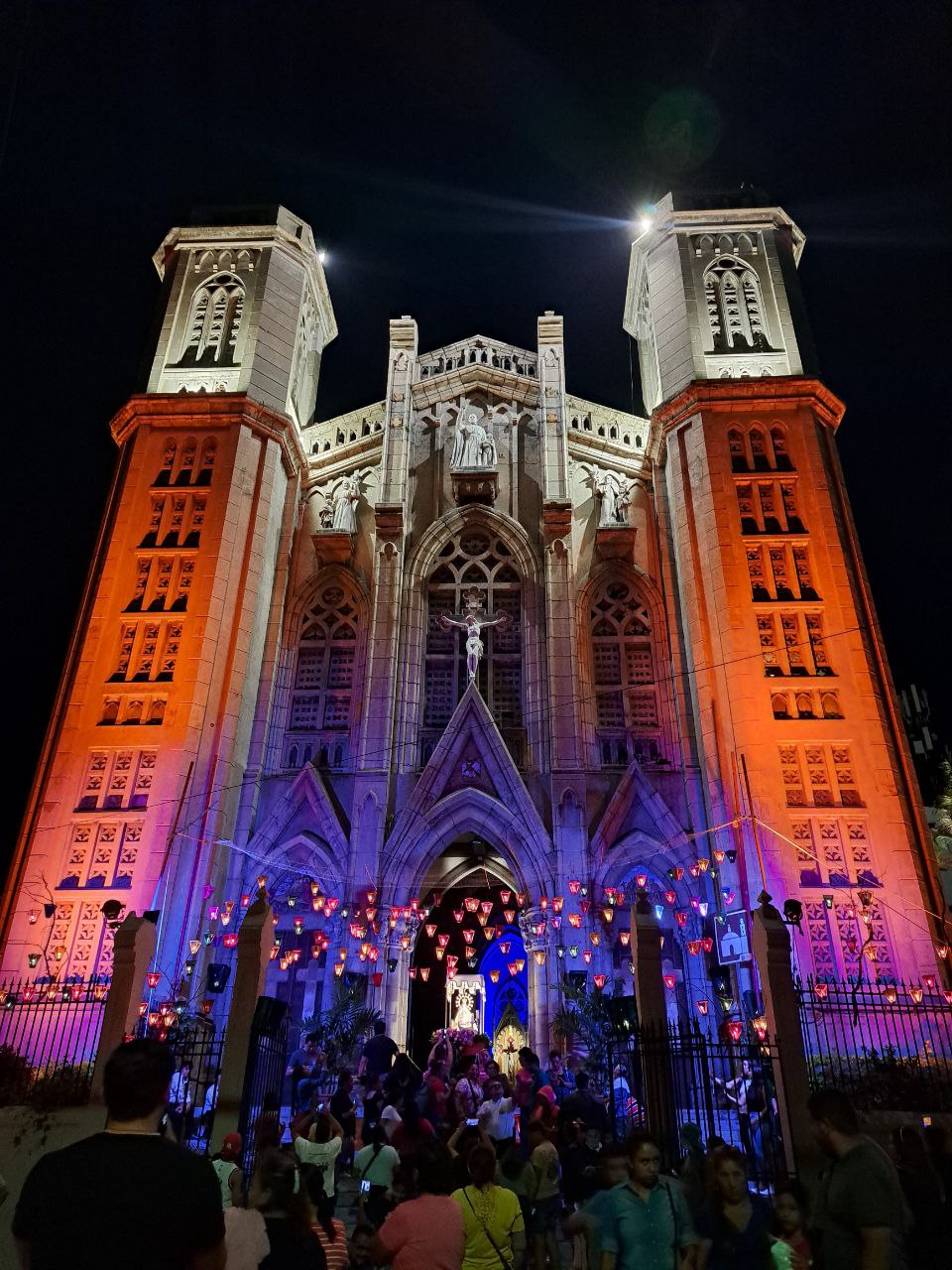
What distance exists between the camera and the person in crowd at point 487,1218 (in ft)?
16.5

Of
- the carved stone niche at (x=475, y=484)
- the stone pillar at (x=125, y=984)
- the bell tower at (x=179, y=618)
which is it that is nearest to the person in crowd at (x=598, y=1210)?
the stone pillar at (x=125, y=984)

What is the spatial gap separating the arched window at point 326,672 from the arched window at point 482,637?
2410 millimetres

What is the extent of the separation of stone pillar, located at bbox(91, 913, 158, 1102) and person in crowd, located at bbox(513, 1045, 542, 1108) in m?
5.93

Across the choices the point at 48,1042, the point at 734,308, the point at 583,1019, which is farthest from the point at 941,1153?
the point at 734,308

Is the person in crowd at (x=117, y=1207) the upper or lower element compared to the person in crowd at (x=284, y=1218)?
upper

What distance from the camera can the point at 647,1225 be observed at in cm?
471

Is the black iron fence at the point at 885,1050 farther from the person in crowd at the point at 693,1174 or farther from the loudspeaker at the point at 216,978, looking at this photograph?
the loudspeaker at the point at 216,978

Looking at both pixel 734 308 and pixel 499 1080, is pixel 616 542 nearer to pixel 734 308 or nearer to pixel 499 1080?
pixel 734 308

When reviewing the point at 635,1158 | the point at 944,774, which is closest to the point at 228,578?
the point at 635,1158

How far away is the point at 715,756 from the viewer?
2147 centimetres

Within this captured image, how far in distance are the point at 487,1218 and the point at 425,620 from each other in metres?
21.5

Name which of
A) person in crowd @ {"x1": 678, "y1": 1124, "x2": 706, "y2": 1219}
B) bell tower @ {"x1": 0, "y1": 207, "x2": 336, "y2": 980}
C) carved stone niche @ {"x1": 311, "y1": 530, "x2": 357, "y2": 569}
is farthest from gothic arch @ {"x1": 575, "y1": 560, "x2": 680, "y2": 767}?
person in crowd @ {"x1": 678, "y1": 1124, "x2": 706, "y2": 1219}

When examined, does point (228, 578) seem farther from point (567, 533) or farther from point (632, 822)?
point (632, 822)

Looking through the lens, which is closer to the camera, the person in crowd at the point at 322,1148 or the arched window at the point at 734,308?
the person in crowd at the point at 322,1148
